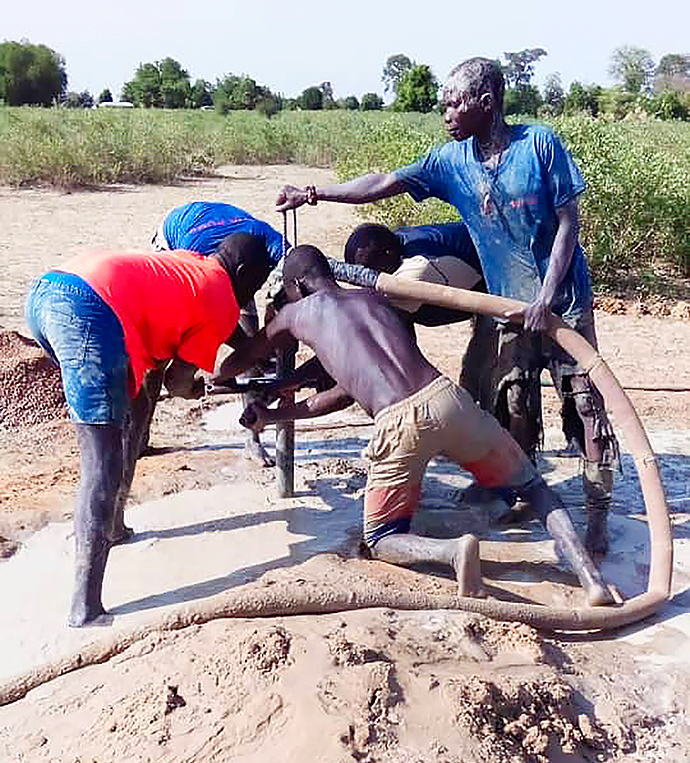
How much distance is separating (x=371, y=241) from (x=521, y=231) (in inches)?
28.9

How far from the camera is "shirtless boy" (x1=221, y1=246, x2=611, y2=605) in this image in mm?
3865

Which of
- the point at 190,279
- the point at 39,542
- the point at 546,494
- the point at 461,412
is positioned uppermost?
the point at 190,279

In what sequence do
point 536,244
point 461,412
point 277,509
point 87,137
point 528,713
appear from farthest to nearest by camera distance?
point 87,137, point 277,509, point 536,244, point 461,412, point 528,713

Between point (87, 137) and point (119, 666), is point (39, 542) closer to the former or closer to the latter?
point (119, 666)

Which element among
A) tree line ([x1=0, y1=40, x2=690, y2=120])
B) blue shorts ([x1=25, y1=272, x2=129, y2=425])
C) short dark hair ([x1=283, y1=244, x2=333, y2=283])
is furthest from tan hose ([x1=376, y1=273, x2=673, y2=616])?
tree line ([x1=0, y1=40, x2=690, y2=120])

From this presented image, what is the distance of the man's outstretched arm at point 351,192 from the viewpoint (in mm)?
4652

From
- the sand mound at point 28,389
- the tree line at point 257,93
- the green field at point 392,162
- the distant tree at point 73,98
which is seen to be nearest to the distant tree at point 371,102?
the tree line at point 257,93

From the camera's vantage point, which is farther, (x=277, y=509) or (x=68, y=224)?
(x=68, y=224)

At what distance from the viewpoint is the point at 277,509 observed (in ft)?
15.9

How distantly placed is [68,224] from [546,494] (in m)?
10.4

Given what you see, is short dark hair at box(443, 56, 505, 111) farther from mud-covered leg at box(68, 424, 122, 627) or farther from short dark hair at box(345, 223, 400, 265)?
mud-covered leg at box(68, 424, 122, 627)

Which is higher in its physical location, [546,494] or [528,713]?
[546,494]

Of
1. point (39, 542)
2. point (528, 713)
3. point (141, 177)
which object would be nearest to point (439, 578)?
point (528, 713)

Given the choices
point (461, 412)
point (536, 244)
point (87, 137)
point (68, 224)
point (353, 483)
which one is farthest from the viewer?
point (87, 137)
